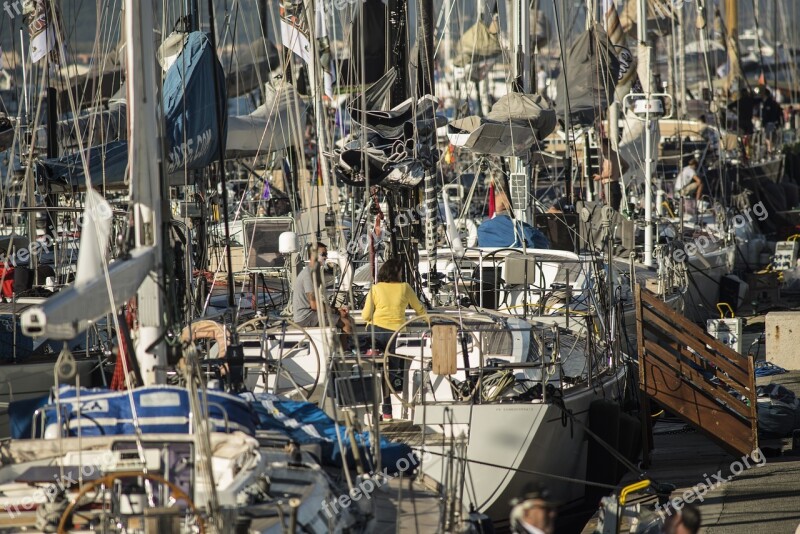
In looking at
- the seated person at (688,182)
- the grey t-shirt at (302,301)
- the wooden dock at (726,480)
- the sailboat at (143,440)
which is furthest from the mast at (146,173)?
the seated person at (688,182)

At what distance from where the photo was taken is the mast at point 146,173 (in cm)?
766

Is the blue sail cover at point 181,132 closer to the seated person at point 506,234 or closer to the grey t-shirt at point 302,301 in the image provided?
the grey t-shirt at point 302,301

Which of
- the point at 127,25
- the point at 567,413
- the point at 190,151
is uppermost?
the point at 127,25

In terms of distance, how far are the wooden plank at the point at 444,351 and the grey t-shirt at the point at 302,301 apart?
5.91ft

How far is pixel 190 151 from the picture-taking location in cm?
1090

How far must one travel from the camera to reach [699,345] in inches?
455

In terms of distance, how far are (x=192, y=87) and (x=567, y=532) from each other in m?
5.29

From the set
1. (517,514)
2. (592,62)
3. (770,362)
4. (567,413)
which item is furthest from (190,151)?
(592,62)

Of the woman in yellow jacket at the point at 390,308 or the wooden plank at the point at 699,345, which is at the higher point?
the woman in yellow jacket at the point at 390,308

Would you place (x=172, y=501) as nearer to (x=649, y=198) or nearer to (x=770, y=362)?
(x=770, y=362)

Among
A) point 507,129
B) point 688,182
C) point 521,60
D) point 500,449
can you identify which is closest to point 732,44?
point 688,182

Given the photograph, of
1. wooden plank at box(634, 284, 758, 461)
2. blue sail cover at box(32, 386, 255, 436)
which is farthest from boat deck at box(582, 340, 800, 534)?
blue sail cover at box(32, 386, 255, 436)

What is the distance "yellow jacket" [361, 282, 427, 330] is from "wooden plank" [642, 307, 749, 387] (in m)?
2.37

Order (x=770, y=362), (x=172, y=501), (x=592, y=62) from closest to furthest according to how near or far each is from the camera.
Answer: (x=172, y=501) → (x=770, y=362) → (x=592, y=62)
